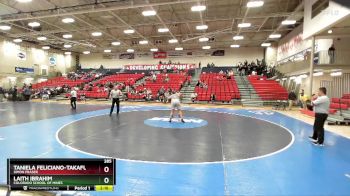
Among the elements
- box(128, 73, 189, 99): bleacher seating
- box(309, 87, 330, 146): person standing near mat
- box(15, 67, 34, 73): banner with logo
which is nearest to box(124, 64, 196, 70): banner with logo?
box(128, 73, 189, 99): bleacher seating

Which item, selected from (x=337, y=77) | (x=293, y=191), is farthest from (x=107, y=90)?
(x=293, y=191)

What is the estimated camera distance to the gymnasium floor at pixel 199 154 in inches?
151

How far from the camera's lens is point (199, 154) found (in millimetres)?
5582

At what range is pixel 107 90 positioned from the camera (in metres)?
24.5

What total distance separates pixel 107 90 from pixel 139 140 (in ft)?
61.4

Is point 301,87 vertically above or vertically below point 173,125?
above

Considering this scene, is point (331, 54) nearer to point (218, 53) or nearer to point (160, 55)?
point (218, 53)

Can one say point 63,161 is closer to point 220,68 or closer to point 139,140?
point 139,140

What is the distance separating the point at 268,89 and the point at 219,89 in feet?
15.0

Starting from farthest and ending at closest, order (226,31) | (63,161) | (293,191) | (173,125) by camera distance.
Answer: (226,31) < (173,125) < (293,191) < (63,161)

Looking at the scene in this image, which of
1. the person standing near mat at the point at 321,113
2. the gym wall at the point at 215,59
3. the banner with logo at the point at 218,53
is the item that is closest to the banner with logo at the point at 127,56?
the gym wall at the point at 215,59

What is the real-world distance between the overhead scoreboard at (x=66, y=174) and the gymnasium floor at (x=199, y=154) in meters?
1.59

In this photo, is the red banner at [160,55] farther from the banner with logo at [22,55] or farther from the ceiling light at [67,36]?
the banner with logo at [22,55]

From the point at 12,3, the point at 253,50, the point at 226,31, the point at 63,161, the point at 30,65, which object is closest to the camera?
the point at 63,161
